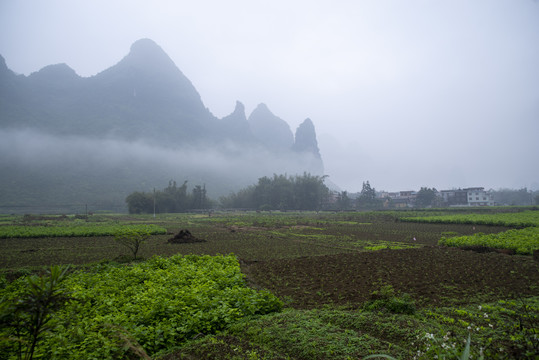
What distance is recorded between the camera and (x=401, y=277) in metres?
10.8

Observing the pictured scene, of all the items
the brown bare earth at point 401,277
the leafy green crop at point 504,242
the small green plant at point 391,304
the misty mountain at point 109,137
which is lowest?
the brown bare earth at point 401,277

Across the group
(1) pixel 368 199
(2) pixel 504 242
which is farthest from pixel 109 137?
(2) pixel 504 242

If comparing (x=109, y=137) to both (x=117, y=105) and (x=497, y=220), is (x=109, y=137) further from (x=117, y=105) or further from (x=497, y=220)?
(x=497, y=220)

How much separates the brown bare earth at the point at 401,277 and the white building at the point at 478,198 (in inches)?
4404

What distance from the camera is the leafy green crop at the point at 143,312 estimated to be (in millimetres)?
4551

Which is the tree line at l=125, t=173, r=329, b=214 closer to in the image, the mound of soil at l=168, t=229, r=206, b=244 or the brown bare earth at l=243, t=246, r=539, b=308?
the mound of soil at l=168, t=229, r=206, b=244

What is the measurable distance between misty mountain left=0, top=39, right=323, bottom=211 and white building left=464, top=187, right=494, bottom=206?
96967 mm

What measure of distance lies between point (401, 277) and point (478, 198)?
120 m

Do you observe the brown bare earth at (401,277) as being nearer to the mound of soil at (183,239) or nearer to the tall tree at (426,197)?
the mound of soil at (183,239)

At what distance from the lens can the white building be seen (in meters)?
106

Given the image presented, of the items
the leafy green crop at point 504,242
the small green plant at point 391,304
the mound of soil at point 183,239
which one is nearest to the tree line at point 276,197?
the mound of soil at point 183,239

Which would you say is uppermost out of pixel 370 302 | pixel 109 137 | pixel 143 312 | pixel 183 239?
pixel 109 137

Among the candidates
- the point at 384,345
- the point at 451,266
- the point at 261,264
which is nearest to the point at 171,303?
the point at 384,345

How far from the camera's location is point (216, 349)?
16.0 feet
